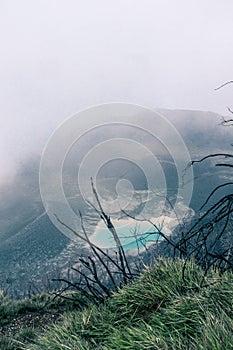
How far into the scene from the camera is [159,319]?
4605 millimetres

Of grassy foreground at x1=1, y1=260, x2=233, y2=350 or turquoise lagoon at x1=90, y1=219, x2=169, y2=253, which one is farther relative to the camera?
turquoise lagoon at x1=90, y1=219, x2=169, y2=253

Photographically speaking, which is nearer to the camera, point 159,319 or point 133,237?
point 159,319

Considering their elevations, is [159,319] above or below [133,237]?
below

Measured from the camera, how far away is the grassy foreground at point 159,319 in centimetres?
388

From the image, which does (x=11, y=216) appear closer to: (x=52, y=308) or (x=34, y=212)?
(x=34, y=212)

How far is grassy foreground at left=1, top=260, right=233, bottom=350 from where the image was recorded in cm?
388

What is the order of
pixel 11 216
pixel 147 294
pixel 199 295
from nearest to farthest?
pixel 199 295 → pixel 147 294 → pixel 11 216

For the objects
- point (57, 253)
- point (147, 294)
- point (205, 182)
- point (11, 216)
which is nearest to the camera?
point (147, 294)

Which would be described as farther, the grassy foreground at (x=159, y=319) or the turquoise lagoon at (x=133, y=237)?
the turquoise lagoon at (x=133, y=237)

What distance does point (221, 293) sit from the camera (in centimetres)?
471

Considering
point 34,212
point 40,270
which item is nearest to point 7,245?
point 34,212

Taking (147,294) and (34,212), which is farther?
(34,212)

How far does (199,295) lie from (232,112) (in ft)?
6.54

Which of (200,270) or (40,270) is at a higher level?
(200,270)
